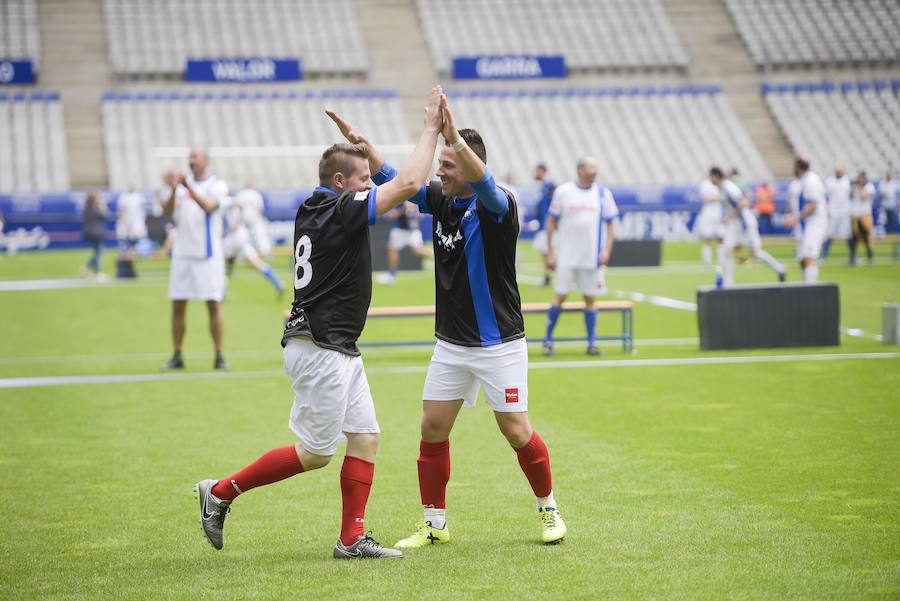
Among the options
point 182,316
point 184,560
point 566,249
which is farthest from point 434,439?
point 566,249

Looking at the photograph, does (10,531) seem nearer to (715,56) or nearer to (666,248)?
(666,248)

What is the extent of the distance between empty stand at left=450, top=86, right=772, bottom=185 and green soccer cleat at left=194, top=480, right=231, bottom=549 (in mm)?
36835

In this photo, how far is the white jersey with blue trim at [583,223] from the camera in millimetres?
14078

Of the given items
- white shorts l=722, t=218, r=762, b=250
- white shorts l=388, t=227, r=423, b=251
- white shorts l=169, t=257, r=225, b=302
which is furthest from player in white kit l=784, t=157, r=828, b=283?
white shorts l=169, t=257, r=225, b=302

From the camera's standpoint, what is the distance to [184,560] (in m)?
6.02

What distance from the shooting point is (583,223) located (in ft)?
46.4

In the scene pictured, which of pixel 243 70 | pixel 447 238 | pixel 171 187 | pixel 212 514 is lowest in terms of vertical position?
pixel 212 514

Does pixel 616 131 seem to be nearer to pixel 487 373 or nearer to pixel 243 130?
pixel 243 130

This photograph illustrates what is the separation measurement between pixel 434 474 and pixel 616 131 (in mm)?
40279

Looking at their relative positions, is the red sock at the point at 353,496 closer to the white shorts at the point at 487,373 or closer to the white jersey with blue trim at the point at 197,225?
the white shorts at the point at 487,373

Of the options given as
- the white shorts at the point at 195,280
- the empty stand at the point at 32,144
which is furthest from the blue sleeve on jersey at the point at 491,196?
the empty stand at the point at 32,144

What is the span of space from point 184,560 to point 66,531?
3.20 ft

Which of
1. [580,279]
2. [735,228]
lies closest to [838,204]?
[735,228]

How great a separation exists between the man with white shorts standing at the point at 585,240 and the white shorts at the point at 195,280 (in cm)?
389
